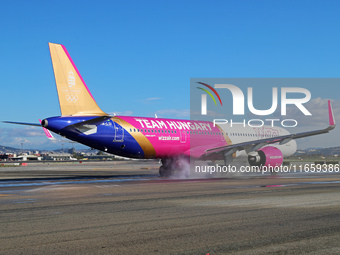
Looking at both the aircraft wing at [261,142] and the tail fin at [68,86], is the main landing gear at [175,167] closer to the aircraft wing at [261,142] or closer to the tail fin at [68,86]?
the aircraft wing at [261,142]

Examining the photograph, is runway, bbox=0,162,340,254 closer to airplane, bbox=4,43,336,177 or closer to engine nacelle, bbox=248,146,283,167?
airplane, bbox=4,43,336,177

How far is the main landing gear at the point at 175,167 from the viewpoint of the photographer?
3194cm

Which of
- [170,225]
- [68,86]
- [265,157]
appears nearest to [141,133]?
[68,86]

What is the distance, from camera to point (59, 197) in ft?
50.0

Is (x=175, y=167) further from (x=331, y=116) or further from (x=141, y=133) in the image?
(x=331, y=116)

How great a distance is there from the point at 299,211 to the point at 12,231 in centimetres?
758

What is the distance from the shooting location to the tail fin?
25.9 meters

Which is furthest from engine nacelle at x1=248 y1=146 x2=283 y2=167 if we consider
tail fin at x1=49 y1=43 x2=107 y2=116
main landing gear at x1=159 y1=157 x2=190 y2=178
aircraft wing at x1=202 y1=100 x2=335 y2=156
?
tail fin at x1=49 y1=43 x2=107 y2=116

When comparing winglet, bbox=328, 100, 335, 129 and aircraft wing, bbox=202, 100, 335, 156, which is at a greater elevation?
winglet, bbox=328, 100, 335, 129

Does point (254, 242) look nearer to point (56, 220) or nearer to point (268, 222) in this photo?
point (268, 222)

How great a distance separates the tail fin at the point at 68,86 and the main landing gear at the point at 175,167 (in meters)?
7.97

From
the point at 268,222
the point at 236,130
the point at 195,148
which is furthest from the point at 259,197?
the point at 236,130

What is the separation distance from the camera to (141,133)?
28.5 m

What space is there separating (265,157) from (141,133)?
413 inches
